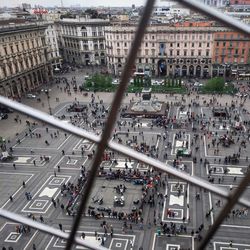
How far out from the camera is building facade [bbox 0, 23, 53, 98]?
176ft

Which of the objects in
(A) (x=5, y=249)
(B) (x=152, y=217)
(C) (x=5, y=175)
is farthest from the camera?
(C) (x=5, y=175)

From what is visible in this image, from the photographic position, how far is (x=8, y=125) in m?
44.8

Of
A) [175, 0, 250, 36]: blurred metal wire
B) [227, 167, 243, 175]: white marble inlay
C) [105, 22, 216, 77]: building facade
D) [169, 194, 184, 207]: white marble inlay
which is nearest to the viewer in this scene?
[175, 0, 250, 36]: blurred metal wire

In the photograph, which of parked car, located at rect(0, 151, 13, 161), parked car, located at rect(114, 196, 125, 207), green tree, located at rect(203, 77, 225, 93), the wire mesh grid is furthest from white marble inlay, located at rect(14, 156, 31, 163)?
green tree, located at rect(203, 77, 225, 93)

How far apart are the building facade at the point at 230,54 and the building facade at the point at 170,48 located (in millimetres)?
1423

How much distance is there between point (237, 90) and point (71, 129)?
5772 cm

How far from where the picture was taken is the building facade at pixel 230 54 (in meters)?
63.0

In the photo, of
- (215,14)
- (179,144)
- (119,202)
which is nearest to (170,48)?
(179,144)

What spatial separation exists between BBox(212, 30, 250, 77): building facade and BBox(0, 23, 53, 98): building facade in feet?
119

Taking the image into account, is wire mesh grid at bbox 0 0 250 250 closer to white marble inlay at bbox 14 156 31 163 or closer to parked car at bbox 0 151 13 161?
white marble inlay at bbox 14 156 31 163

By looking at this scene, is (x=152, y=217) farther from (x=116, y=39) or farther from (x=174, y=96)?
(x=116, y=39)

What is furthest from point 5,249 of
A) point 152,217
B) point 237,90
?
point 237,90

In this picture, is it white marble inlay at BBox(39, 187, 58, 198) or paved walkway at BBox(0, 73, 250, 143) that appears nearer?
white marble inlay at BBox(39, 187, 58, 198)

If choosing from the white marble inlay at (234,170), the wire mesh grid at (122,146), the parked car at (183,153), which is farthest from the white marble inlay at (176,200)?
the wire mesh grid at (122,146)
